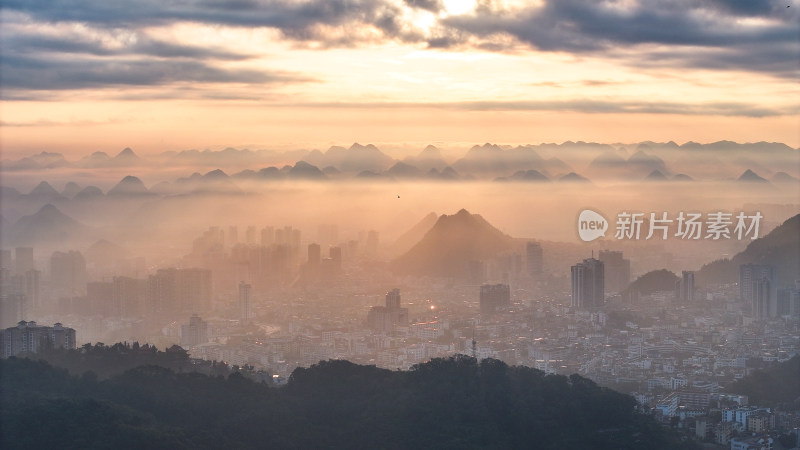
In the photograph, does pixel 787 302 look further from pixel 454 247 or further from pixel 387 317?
pixel 454 247

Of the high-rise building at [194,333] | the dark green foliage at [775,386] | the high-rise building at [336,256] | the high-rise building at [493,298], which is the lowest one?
the dark green foliage at [775,386]

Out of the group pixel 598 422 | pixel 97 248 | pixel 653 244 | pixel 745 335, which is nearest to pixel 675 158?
pixel 653 244

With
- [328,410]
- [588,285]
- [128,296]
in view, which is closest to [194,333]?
[128,296]

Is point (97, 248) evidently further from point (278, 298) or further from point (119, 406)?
point (119, 406)

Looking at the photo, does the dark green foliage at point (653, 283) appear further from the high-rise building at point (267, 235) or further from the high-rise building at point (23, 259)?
the high-rise building at point (23, 259)

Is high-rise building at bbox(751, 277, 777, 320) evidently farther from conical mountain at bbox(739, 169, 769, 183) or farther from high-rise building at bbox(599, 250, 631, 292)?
conical mountain at bbox(739, 169, 769, 183)
